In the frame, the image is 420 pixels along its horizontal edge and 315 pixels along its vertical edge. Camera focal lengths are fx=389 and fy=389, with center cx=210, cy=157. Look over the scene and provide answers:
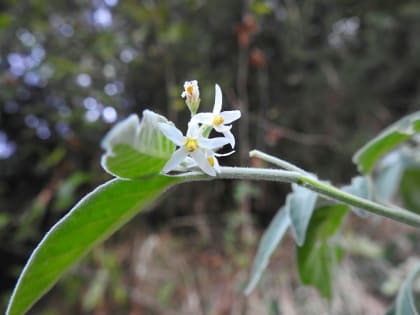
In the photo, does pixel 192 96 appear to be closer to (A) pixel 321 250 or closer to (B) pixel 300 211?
(B) pixel 300 211

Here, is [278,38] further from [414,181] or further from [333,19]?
[414,181]

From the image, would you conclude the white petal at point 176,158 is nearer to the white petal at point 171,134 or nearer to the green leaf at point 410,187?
the white petal at point 171,134

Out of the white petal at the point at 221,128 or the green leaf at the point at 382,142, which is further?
the green leaf at the point at 382,142

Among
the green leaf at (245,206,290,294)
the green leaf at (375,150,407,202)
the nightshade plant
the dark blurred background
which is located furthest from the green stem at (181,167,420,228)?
the dark blurred background

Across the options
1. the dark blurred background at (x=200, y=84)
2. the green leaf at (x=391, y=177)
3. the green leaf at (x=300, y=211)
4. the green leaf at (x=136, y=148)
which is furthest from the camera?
the dark blurred background at (x=200, y=84)

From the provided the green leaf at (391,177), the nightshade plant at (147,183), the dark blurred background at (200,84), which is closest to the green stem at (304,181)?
the nightshade plant at (147,183)

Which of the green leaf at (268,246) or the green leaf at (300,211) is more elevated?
the green leaf at (300,211)

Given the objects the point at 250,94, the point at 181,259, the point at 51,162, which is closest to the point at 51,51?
the point at 51,162

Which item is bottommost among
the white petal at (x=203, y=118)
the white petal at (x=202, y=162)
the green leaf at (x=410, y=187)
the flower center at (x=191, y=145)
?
the green leaf at (x=410, y=187)
